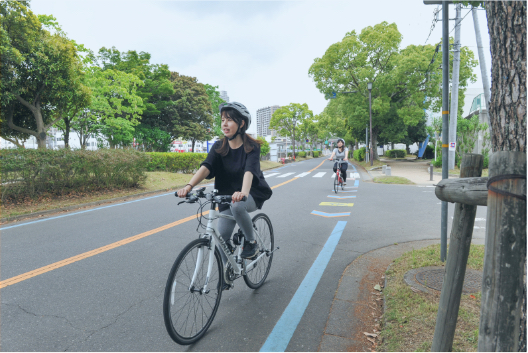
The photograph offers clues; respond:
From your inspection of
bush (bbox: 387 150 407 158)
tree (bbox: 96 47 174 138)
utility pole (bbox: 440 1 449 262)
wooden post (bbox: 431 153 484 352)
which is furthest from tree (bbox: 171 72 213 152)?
wooden post (bbox: 431 153 484 352)

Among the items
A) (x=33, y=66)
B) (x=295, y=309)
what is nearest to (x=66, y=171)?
(x=33, y=66)

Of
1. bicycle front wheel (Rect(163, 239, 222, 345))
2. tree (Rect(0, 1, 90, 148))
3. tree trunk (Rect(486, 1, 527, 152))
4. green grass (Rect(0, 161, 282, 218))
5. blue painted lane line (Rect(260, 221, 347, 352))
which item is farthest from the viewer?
tree (Rect(0, 1, 90, 148))

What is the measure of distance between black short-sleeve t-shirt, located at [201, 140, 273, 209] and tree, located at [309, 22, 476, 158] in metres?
24.8

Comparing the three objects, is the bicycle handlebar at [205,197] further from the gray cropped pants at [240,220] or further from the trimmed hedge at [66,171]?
the trimmed hedge at [66,171]

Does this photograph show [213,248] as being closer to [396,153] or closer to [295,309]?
[295,309]

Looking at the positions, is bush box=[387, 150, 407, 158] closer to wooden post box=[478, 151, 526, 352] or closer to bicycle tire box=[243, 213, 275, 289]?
bicycle tire box=[243, 213, 275, 289]

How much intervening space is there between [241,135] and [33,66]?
1297 centimetres

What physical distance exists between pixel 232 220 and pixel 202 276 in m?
0.68

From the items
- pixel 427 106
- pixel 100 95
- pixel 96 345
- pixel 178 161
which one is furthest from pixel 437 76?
pixel 96 345

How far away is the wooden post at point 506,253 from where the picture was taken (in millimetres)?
1593

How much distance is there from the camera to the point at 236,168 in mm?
3205

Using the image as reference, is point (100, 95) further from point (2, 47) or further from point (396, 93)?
point (396, 93)

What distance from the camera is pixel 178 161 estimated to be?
735 inches

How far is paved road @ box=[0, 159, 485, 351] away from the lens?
9.11 feet
